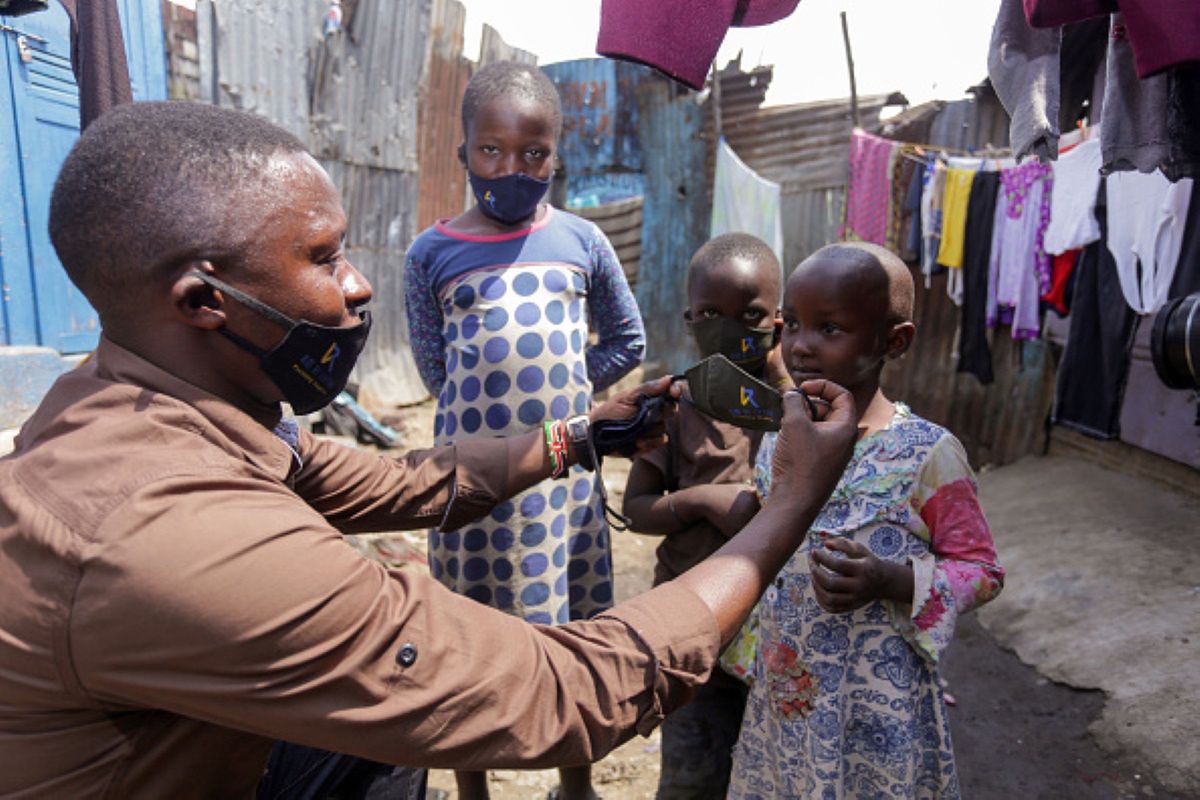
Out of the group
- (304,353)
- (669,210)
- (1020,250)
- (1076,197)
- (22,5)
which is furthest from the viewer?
(669,210)

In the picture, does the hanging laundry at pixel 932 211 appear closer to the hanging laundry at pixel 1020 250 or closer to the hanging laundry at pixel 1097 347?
the hanging laundry at pixel 1020 250

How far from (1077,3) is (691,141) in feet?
28.4

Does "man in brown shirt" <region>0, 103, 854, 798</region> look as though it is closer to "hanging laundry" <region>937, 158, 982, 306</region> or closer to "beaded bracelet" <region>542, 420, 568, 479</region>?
"beaded bracelet" <region>542, 420, 568, 479</region>

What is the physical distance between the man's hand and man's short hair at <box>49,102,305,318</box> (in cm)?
95

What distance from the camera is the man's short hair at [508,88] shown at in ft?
7.62

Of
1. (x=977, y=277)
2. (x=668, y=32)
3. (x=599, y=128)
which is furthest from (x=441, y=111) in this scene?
(x=668, y=32)

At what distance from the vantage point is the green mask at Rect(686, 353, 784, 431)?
1706mm

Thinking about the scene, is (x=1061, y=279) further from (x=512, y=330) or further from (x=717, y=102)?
(x=512, y=330)

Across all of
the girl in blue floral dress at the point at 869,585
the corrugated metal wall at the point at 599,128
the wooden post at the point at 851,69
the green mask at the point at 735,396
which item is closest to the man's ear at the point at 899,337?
the girl in blue floral dress at the point at 869,585

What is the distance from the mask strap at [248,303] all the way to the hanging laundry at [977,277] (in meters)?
6.51

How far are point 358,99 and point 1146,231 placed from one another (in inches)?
262

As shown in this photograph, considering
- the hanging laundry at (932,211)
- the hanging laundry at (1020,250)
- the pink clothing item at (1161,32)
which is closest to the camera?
the pink clothing item at (1161,32)

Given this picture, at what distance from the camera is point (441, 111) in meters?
8.75

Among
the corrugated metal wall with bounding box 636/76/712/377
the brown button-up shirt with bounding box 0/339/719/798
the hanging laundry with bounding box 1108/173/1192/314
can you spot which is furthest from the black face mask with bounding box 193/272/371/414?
the corrugated metal wall with bounding box 636/76/712/377
